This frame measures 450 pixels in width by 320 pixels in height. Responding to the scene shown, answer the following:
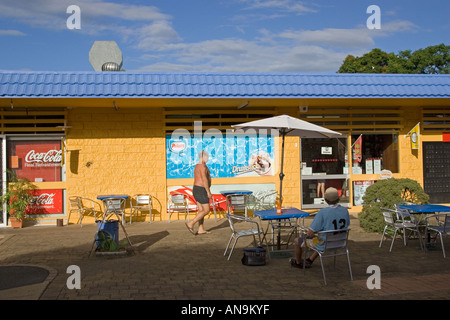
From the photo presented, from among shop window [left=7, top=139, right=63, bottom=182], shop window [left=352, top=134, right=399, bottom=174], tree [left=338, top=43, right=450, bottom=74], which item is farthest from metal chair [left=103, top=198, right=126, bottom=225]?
tree [left=338, top=43, right=450, bottom=74]

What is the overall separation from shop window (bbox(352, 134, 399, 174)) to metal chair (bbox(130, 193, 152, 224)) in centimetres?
551

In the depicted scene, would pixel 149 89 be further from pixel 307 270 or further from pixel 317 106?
pixel 307 270

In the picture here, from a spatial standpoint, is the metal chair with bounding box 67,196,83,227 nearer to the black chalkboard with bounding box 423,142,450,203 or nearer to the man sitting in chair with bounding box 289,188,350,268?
the man sitting in chair with bounding box 289,188,350,268

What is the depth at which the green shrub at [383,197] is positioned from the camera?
9.90 metres

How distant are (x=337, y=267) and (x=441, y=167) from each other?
7.93 m

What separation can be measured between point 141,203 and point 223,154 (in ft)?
7.92

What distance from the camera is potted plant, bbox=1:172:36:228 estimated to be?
453 inches

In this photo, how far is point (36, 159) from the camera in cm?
1220

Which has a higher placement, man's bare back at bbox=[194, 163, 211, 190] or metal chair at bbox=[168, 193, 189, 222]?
man's bare back at bbox=[194, 163, 211, 190]

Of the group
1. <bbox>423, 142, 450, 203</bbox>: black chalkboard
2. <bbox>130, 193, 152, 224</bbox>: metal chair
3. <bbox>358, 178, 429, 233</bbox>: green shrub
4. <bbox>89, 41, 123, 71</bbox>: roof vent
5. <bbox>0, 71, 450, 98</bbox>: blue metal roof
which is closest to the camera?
<bbox>358, 178, 429, 233</bbox>: green shrub

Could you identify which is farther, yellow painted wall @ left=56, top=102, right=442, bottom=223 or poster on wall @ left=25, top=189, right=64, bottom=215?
yellow painted wall @ left=56, top=102, right=442, bottom=223

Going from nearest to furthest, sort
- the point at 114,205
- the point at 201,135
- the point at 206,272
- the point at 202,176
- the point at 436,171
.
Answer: the point at 206,272 < the point at 202,176 < the point at 114,205 < the point at 201,135 < the point at 436,171

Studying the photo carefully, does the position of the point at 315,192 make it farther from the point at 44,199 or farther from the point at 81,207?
the point at 44,199

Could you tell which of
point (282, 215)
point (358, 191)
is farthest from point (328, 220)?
point (358, 191)
